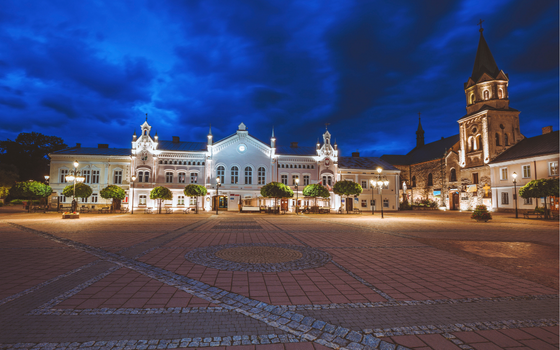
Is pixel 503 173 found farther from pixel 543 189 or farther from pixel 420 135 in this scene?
pixel 420 135

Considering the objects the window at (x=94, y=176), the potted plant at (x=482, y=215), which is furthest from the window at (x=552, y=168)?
the window at (x=94, y=176)

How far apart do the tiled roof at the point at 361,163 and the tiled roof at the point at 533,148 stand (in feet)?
50.4

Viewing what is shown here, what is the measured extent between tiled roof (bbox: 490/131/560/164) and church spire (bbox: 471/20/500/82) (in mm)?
12847

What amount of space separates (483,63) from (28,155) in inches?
3652

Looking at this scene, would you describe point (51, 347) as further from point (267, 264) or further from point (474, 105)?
point (474, 105)

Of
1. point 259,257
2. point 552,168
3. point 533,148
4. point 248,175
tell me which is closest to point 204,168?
point 248,175

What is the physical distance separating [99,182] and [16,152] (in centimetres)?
3685

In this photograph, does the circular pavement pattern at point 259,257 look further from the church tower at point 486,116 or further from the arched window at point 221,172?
the church tower at point 486,116

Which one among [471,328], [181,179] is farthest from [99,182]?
[471,328]

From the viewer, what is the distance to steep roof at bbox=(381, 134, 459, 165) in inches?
2234

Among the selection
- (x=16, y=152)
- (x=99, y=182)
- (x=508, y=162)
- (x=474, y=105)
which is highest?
(x=474, y=105)

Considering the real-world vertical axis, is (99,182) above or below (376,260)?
above

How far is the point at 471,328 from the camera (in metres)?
3.78

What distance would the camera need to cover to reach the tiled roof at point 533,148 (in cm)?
3228
